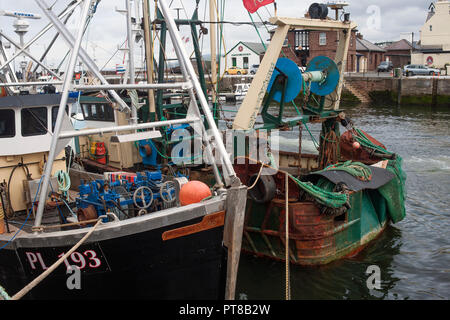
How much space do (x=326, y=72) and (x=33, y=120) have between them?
8.12m

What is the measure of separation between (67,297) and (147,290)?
1.34m

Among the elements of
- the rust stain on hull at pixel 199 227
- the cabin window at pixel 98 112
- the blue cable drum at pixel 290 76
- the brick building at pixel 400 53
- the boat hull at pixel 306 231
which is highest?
the brick building at pixel 400 53

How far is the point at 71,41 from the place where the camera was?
823cm

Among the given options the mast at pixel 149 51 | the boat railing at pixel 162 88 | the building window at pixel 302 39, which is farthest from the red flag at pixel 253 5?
the building window at pixel 302 39

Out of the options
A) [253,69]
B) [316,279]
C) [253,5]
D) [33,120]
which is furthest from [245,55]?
[33,120]

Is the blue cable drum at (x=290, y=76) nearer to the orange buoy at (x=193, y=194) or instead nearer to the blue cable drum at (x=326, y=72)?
the blue cable drum at (x=326, y=72)

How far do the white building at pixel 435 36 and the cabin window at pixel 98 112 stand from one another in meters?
56.8

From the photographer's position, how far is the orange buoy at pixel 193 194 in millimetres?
7273

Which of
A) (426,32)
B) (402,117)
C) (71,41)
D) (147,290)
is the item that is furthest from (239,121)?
(426,32)

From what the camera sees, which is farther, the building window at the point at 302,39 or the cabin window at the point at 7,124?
the building window at the point at 302,39

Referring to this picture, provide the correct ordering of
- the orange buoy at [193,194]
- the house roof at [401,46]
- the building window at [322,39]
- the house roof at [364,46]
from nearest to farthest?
the orange buoy at [193,194], the building window at [322,39], the house roof at [364,46], the house roof at [401,46]

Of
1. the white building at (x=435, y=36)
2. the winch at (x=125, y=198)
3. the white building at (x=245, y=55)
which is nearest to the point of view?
the winch at (x=125, y=198)

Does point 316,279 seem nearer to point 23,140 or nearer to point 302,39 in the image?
point 23,140

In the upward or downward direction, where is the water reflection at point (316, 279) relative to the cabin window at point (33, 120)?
downward
